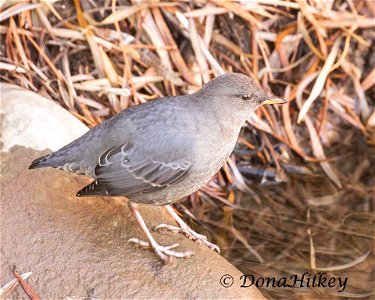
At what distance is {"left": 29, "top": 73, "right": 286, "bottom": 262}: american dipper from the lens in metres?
2.88

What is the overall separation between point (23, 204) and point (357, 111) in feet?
Result: 10.4

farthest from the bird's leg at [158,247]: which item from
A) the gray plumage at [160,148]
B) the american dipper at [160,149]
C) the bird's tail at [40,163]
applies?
the bird's tail at [40,163]

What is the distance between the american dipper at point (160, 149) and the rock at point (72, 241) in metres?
0.12

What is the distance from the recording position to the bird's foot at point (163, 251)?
→ 2779mm

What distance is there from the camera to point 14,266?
2686 millimetres

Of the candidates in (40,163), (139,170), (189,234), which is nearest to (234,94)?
(139,170)

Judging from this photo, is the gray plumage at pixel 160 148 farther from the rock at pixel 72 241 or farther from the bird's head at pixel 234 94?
the rock at pixel 72 241

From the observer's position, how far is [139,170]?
290 centimetres

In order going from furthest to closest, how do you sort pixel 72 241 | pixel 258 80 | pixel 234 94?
pixel 258 80 < pixel 234 94 < pixel 72 241

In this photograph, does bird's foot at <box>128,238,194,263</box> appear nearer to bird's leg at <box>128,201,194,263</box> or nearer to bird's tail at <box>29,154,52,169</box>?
bird's leg at <box>128,201,194,263</box>

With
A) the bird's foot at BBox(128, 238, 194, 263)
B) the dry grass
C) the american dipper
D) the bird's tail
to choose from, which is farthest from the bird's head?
the dry grass

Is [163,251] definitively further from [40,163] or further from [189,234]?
[40,163]

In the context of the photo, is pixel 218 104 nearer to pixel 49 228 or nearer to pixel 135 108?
pixel 135 108

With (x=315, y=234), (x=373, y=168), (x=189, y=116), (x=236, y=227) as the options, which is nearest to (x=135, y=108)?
(x=189, y=116)
